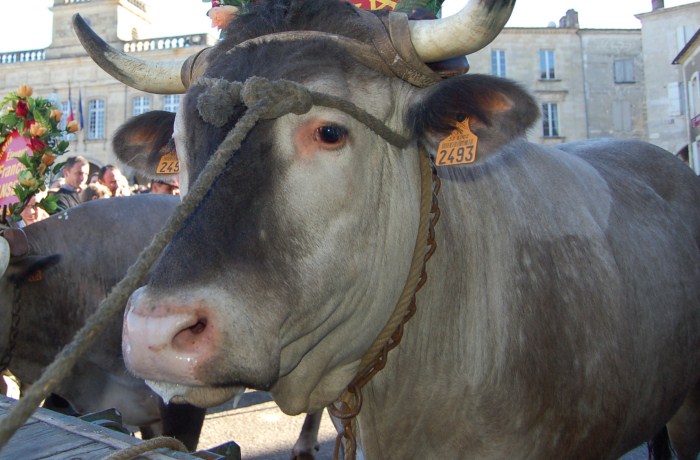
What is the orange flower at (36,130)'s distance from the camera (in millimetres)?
4047

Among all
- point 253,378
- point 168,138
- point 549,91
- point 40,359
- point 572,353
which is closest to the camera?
point 253,378

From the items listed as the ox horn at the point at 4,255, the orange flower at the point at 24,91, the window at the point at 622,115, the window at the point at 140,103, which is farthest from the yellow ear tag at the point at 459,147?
the window at the point at 622,115

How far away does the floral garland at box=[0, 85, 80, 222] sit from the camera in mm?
4031

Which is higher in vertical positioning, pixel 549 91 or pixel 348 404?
pixel 549 91

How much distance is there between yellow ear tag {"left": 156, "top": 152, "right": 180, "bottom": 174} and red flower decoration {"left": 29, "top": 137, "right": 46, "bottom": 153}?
1.82 meters

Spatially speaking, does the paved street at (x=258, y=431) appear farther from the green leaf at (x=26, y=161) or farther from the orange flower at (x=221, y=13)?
the orange flower at (x=221, y=13)

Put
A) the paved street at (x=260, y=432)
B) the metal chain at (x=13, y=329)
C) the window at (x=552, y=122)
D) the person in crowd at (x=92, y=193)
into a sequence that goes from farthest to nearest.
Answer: the window at (x=552, y=122) < the person in crowd at (x=92, y=193) < the paved street at (x=260, y=432) < the metal chain at (x=13, y=329)

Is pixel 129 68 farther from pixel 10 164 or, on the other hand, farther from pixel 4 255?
pixel 10 164

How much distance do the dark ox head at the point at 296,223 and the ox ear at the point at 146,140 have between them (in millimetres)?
554

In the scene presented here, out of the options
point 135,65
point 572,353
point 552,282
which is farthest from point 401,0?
point 572,353

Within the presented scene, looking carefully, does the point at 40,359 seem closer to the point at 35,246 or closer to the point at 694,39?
the point at 35,246

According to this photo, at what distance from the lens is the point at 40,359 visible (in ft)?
13.0

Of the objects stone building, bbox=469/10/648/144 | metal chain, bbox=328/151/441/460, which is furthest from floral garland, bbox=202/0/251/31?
stone building, bbox=469/10/648/144

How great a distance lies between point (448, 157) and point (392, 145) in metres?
0.21
